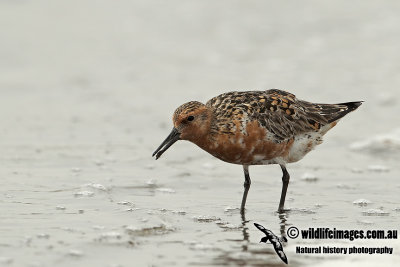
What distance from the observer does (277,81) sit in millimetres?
15273

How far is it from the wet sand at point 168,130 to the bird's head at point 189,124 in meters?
0.76

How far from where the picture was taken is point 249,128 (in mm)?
8273

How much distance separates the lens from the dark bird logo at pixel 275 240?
21.6 feet

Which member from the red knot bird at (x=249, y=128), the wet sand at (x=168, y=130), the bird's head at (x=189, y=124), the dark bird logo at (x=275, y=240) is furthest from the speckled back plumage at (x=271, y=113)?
the dark bird logo at (x=275, y=240)

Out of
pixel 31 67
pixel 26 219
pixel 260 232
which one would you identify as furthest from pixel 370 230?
pixel 31 67

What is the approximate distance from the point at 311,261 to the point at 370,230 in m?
1.24

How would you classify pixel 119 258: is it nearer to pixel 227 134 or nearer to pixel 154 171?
pixel 227 134

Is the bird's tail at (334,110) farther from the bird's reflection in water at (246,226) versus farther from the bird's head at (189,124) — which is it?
the bird's head at (189,124)

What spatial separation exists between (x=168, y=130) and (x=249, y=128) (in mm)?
4277

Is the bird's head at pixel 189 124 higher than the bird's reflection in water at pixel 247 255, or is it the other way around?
the bird's head at pixel 189 124

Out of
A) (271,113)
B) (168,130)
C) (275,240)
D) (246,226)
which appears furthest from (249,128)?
(168,130)
